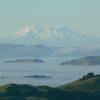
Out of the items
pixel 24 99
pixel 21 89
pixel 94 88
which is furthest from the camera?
pixel 94 88

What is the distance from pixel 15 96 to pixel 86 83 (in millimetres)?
20716

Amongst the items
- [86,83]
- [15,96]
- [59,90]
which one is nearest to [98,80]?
[86,83]

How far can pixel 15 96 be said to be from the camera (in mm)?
105188

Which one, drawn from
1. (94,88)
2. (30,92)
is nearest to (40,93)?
(30,92)

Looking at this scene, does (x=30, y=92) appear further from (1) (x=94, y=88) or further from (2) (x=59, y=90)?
(1) (x=94, y=88)

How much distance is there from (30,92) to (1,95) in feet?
17.2

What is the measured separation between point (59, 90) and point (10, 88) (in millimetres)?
8127

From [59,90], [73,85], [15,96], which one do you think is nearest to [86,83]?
[73,85]

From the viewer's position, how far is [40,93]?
10869cm

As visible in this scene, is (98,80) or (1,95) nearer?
(1,95)

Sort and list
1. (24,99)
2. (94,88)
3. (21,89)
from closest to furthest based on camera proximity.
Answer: (24,99), (21,89), (94,88)

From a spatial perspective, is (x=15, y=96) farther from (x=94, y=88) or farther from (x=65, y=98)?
(x=94, y=88)

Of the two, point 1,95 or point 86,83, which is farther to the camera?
point 86,83

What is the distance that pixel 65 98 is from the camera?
10662cm
